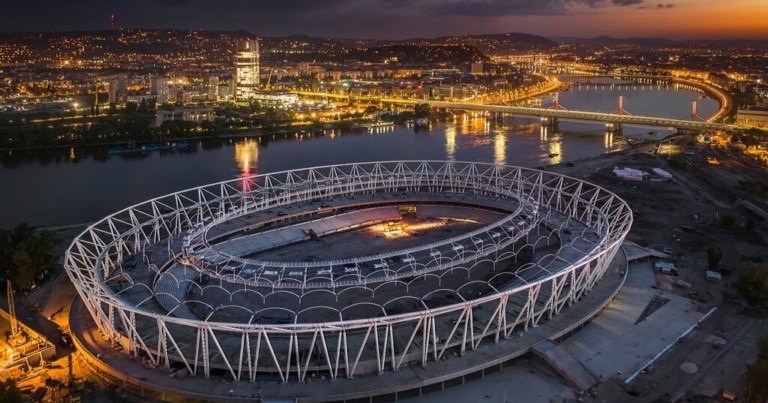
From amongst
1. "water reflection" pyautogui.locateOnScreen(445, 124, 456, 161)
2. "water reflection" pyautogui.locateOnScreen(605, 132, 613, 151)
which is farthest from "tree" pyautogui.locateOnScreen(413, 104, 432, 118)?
"water reflection" pyautogui.locateOnScreen(605, 132, 613, 151)

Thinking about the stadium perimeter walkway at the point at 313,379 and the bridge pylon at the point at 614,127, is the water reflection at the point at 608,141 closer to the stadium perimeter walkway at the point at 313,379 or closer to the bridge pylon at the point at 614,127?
the bridge pylon at the point at 614,127

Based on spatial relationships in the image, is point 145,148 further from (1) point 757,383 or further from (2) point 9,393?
(1) point 757,383

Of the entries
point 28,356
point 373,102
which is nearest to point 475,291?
point 28,356

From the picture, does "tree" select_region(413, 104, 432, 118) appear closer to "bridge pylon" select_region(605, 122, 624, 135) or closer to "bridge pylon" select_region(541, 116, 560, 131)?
"bridge pylon" select_region(541, 116, 560, 131)

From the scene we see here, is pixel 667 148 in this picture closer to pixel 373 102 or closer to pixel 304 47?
pixel 373 102

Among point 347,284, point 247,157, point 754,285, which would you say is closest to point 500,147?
point 247,157

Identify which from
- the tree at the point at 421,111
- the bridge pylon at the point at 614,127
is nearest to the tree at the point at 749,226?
the bridge pylon at the point at 614,127
